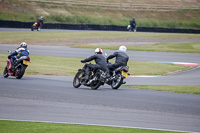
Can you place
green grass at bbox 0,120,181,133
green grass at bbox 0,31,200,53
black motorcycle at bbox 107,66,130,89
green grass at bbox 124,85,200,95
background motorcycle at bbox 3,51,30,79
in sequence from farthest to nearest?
green grass at bbox 0,31,200,53 < background motorcycle at bbox 3,51,30,79 < green grass at bbox 124,85,200,95 < black motorcycle at bbox 107,66,130,89 < green grass at bbox 0,120,181,133

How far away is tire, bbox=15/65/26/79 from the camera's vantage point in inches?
628

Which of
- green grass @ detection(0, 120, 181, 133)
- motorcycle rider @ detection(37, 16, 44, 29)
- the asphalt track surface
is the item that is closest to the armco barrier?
motorcycle rider @ detection(37, 16, 44, 29)

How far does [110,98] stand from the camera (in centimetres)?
1237

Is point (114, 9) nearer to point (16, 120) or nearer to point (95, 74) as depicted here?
point (95, 74)

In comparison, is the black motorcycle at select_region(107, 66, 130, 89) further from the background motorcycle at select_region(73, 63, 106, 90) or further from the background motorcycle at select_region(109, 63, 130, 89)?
the background motorcycle at select_region(73, 63, 106, 90)

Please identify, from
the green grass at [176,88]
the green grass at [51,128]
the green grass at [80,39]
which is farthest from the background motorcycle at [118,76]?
the green grass at [80,39]

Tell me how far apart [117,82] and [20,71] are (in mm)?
3798

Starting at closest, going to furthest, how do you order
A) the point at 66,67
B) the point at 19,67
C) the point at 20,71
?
the point at 20,71 < the point at 19,67 < the point at 66,67

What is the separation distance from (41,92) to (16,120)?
4.09m

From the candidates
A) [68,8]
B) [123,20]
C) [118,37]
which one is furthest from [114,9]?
[118,37]

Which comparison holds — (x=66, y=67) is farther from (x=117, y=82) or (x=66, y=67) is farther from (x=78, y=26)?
(x=78, y=26)

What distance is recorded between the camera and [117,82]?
1489 centimetres

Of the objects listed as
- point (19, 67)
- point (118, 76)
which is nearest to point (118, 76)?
point (118, 76)

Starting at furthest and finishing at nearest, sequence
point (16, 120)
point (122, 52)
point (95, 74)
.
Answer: point (122, 52) → point (95, 74) → point (16, 120)
